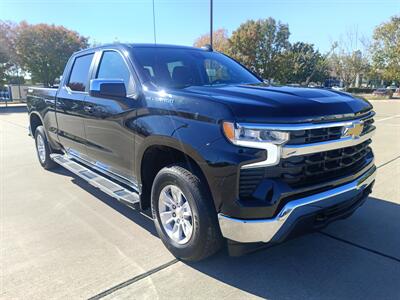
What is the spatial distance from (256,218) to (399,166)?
477cm

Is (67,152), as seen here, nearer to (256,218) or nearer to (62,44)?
(256,218)

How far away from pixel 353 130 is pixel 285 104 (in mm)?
720

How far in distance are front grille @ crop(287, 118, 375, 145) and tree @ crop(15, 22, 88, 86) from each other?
35.0 metres

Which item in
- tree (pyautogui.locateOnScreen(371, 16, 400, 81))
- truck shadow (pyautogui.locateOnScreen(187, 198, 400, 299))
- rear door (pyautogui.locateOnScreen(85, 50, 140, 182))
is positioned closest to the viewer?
truck shadow (pyautogui.locateOnScreen(187, 198, 400, 299))

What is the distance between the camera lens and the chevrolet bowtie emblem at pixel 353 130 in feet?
9.14

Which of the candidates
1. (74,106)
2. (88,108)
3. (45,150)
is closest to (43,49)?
(45,150)

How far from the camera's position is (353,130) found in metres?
2.84

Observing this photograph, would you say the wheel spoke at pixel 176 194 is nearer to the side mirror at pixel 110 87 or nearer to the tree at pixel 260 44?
the side mirror at pixel 110 87

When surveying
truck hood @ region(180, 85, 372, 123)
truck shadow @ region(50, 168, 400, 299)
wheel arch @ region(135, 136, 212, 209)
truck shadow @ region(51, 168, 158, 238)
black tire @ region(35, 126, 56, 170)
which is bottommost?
truck shadow @ region(51, 168, 158, 238)

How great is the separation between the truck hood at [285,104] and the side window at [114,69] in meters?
0.84

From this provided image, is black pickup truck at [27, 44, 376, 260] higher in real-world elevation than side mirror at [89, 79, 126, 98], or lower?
lower

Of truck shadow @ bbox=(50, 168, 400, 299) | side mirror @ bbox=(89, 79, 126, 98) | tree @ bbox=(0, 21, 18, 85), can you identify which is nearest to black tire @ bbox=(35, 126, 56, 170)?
side mirror @ bbox=(89, 79, 126, 98)

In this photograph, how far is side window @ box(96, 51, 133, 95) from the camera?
11.7 feet

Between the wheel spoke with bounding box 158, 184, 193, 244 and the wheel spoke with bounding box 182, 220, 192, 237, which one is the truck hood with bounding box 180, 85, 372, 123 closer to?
the wheel spoke with bounding box 158, 184, 193, 244
